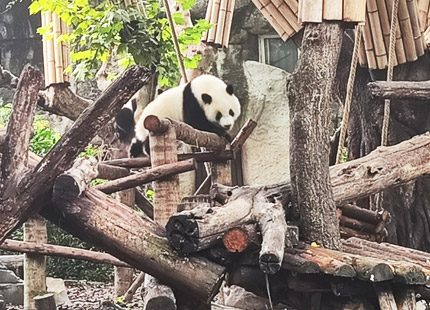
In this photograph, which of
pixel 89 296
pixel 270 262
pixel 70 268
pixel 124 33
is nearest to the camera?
pixel 270 262

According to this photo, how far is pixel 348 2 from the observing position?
2762mm

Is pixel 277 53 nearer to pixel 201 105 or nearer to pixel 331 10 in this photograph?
pixel 201 105

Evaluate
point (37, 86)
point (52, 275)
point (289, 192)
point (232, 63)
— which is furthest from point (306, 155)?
point (232, 63)

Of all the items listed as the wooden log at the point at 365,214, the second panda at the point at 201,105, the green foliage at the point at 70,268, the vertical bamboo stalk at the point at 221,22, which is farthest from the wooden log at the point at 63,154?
the green foliage at the point at 70,268

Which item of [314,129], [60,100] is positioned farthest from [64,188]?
[60,100]

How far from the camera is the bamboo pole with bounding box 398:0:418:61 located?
4375 millimetres

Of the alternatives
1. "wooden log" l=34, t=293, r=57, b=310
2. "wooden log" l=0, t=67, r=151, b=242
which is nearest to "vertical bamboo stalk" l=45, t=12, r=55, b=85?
"wooden log" l=34, t=293, r=57, b=310

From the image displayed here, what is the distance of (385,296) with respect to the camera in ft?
8.02

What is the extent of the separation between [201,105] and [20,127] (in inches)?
148

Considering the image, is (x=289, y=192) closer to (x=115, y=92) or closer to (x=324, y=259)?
(x=324, y=259)

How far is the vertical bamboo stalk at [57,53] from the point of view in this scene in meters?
5.40

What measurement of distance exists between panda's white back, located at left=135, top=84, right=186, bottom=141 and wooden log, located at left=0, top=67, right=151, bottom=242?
9.91 ft

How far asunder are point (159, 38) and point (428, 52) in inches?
81.8

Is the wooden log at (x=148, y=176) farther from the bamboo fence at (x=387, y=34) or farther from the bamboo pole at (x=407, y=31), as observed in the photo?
the bamboo pole at (x=407, y=31)
